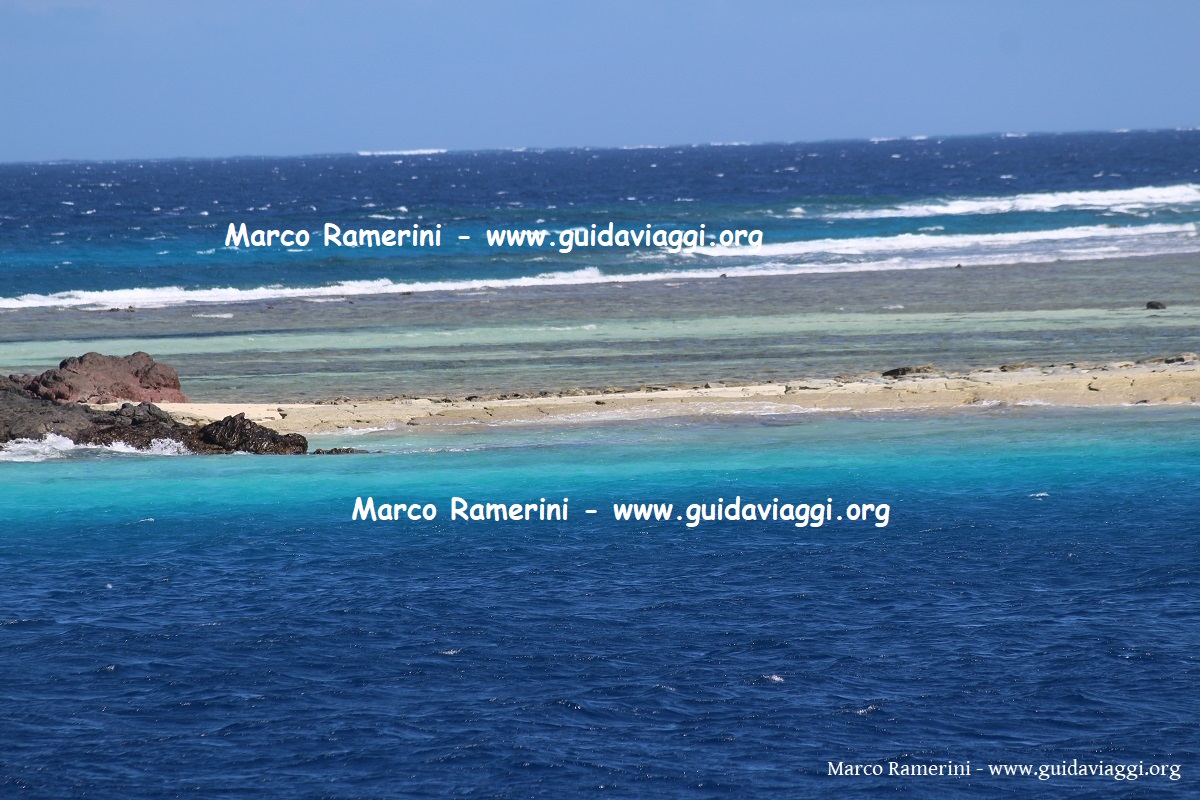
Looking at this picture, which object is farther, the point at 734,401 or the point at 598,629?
the point at 734,401

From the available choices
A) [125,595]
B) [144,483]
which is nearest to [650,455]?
[144,483]

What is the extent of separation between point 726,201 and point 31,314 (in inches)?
2066

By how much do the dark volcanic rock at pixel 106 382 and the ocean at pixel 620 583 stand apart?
1.56 m

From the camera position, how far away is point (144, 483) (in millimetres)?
18328

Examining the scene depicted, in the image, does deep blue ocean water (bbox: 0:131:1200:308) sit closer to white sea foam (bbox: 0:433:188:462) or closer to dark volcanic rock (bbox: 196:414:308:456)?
white sea foam (bbox: 0:433:188:462)

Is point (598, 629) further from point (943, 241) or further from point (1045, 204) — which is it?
point (1045, 204)

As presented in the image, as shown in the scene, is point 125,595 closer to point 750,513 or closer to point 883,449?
point 750,513

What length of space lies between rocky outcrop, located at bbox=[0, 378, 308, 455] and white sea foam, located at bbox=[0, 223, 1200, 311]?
2102 cm

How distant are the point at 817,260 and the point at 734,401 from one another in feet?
98.5

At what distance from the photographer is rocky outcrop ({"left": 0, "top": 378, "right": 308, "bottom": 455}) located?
20.3m

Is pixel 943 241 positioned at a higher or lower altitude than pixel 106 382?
higher

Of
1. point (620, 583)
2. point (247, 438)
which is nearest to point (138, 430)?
point (247, 438)

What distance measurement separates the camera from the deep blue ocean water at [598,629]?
958 cm

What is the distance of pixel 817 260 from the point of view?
2047 inches
